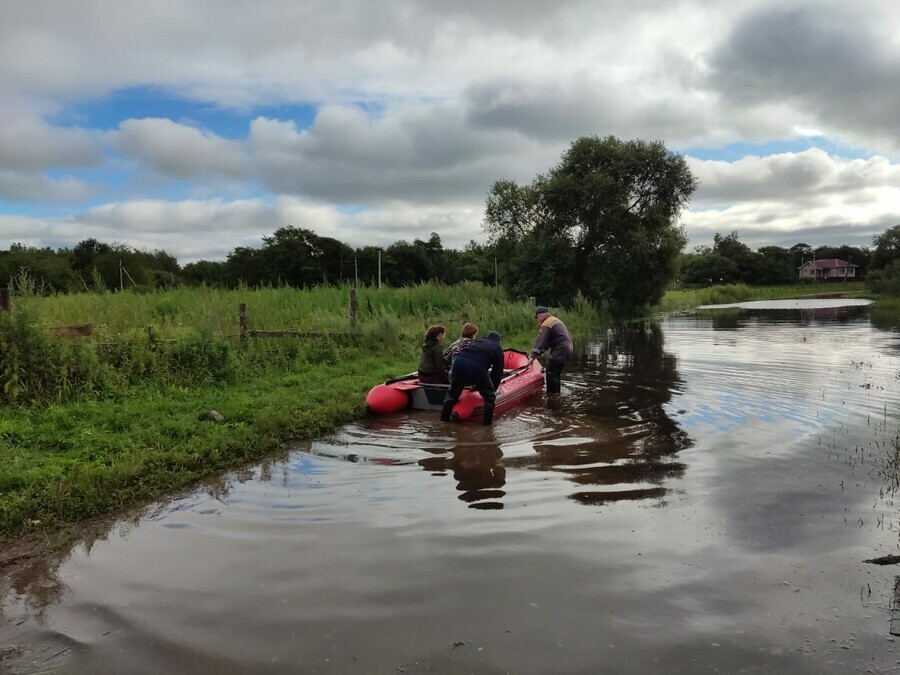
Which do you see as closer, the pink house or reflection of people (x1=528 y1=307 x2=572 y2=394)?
reflection of people (x1=528 y1=307 x2=572 y2=394)

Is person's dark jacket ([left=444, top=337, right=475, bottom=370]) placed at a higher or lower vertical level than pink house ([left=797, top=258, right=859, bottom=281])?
lower

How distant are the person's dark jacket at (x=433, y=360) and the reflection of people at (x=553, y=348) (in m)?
2.12

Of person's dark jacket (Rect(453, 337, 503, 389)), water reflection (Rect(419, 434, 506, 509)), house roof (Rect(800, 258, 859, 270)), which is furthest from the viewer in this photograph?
house roof (Rect(800, 258, 859, 270))

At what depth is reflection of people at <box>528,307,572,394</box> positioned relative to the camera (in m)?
11.1

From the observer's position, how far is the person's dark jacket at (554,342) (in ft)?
36.5

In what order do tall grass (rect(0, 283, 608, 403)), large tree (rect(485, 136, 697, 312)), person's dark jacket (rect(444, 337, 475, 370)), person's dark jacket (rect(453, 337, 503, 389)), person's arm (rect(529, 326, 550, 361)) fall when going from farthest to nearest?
large tree (rect(485, 136, 697, 312)) < person's arm (rect(529, 326, 550, 361)) < person's dark jacket (rect(444, 337, 475, 370)) < person's dark jacket (rect(453, 337, 503, 389)) < tall grass (rect(0, 283, 608, 403))

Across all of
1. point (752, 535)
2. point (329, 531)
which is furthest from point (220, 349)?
point (752, 535)

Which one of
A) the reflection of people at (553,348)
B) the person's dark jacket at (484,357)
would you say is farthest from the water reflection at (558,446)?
the person's dark jacket at (484,357)

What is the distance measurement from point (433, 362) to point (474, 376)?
1220 mm

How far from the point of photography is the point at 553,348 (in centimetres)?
1133

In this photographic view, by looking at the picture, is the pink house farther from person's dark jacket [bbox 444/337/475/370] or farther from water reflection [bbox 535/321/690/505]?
person's dark jacket [bbox 444/337/475/370]

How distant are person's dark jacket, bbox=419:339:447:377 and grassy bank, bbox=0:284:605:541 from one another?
46.8 inches

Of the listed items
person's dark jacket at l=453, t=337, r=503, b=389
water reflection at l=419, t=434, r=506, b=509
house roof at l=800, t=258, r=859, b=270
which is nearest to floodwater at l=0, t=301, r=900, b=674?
water reflection at l=419, t=434, r=506, b=509

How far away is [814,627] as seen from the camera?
333cm
